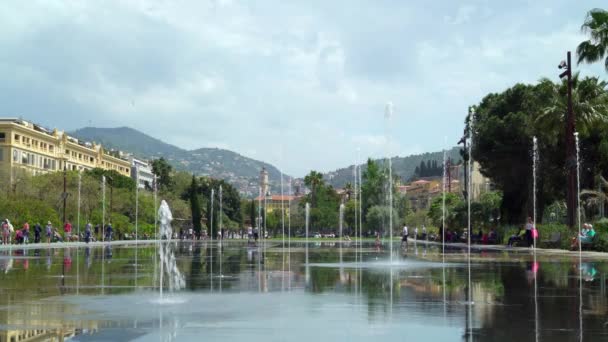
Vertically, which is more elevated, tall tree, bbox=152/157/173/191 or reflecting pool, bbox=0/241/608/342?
tall tree, bbox=152/157/173/191

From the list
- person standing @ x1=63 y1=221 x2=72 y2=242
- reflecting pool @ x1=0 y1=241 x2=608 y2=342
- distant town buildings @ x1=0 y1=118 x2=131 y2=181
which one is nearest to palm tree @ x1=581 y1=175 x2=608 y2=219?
reflecting pool @ x1=0 y1=241 x2=608 y2=342

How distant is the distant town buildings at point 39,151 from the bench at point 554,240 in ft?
203

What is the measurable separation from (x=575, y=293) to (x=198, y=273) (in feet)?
34.9

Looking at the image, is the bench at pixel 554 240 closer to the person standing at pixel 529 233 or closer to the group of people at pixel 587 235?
the person standing at pixel 529 233

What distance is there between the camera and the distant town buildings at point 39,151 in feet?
339

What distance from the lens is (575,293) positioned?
14.8 m

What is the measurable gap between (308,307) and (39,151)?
366ft

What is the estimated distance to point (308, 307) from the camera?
485 inches

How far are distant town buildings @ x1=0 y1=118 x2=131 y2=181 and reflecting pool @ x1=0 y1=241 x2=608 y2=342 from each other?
73.5m

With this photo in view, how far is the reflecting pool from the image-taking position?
9484 millimetres

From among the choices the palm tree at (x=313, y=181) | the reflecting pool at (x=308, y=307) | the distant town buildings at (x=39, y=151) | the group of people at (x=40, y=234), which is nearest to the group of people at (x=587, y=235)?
the reflecting pool at (x=308, y=307)

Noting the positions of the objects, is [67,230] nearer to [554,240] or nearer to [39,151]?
[554,240]

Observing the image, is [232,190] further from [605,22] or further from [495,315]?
[495,315]

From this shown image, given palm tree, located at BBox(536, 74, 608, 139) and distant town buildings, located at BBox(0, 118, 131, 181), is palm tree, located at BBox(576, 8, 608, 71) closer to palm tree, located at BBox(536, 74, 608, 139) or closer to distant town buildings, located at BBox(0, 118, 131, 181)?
palm tree, located at BBox(536, 74, 608, 139)
